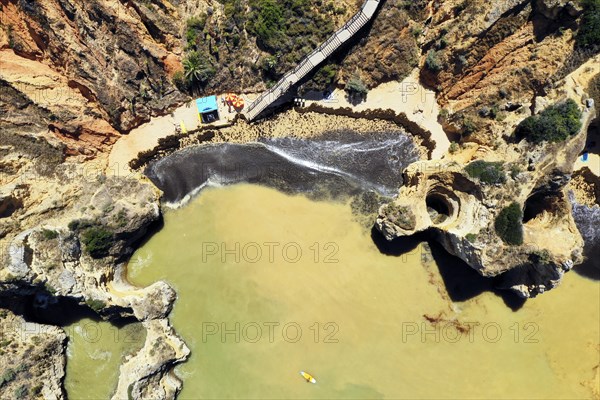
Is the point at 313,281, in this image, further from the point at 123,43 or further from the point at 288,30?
the point at 123,43

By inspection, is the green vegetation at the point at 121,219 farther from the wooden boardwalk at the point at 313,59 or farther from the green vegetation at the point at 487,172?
the green vegetation at the point at 487,172

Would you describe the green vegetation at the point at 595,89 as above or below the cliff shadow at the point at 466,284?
above

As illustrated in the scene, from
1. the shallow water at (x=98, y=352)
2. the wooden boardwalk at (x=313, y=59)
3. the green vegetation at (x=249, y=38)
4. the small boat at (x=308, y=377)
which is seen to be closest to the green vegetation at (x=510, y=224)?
the green vegetation at (x=249, y=38)

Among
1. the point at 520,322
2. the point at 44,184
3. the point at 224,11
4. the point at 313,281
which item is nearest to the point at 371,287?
the point at 313,281

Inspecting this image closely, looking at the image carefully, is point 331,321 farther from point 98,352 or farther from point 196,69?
point 196,69

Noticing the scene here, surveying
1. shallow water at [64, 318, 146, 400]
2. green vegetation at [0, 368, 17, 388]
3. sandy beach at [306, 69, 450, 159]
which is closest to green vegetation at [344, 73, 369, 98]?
sandy beach at [306, 69, 450, 159]

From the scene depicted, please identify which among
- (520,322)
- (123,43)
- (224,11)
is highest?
(224,11)

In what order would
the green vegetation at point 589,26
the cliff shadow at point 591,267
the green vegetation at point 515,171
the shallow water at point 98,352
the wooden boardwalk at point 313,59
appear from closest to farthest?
the green vegetation at point 589,26, the green vegetation at point 515,171, the wooden boardwalk at point 313,59, the shallow water at point 98,352, the cliff shadow at point 591,267

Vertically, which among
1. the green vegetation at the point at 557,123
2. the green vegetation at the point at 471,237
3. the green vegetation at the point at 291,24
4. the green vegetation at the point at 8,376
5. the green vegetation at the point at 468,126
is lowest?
the green vegetation at the point at 8,376
